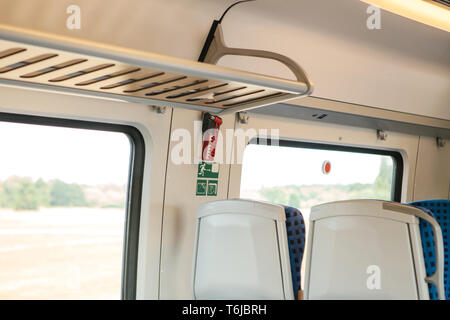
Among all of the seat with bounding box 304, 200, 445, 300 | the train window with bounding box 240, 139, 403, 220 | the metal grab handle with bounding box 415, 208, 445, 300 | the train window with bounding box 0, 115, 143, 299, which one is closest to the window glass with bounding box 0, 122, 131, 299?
the train window with bounding box 0, 115, 143, 299

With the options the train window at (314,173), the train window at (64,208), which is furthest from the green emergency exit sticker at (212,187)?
the train window at (64,208)

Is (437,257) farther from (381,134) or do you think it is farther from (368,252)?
(381,134)

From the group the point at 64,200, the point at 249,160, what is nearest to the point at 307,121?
the point at 249,160

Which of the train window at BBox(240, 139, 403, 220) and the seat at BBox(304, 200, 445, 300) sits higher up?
the train window at BBox(240, 139, 403, 220)

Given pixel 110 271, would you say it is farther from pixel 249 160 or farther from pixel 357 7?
pixel 357 7

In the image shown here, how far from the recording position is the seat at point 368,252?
7.30ft

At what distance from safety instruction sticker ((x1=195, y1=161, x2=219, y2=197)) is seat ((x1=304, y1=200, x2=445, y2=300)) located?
3.13 feet

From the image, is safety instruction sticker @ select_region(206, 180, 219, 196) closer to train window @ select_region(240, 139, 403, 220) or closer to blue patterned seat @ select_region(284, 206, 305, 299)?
train window @ select_region(240, 139, 403, 220)

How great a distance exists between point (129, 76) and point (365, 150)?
318 cm

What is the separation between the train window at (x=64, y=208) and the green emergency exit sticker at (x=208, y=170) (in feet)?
1.39

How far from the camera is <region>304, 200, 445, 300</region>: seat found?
222 cm

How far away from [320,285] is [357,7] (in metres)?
1.80

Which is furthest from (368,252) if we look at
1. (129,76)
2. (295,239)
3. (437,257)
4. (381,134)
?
(381,134)

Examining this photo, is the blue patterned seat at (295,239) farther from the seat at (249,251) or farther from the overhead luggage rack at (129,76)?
the overhead luggage rack at (129,76)
